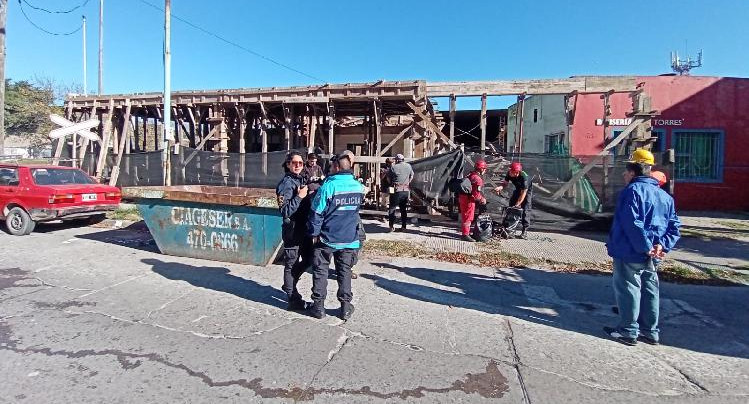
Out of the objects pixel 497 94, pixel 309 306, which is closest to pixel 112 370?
pixel 309 306

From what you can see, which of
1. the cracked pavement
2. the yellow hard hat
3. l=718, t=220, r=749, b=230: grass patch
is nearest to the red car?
the cracked pavement

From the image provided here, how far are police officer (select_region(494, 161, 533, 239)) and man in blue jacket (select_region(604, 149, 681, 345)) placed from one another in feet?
16.3

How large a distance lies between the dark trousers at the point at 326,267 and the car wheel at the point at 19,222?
8090 millimetres

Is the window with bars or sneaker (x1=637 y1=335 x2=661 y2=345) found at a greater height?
the window with bars

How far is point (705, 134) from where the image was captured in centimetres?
1605

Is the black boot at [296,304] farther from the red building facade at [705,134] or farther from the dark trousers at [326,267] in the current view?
the red building facade at [705,134]

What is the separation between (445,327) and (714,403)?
223 centimetres

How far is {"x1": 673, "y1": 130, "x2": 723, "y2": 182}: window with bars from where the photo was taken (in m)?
15.9

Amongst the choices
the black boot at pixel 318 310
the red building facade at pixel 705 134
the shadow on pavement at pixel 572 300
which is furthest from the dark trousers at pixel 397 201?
the red building facade at pixel 705 134

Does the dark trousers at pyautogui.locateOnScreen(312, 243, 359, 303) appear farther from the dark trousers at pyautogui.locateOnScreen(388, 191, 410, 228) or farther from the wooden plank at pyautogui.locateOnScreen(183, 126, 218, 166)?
the wooden plank at pyautogui.locateOnScreen(183, 126, 218, 166)

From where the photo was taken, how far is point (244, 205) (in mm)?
6512

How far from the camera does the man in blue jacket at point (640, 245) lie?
13.5 ft

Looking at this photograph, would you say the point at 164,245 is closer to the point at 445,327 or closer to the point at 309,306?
the point at 309,306

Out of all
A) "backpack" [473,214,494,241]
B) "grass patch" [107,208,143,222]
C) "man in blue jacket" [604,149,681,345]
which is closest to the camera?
"man in blue jacket" [604,149,681,345]
